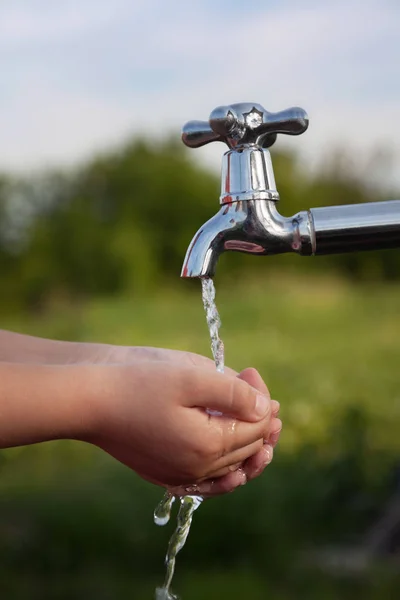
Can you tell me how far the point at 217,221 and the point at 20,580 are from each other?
1.82 metres

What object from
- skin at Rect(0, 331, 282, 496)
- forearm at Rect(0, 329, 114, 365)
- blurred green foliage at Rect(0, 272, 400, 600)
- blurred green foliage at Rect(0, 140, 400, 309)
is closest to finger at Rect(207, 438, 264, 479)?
skin at Rect(0, 331, 282, 496)

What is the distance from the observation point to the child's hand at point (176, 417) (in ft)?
2.52

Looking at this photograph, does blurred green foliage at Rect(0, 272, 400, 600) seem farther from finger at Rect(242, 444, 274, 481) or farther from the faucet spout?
the faucet spout

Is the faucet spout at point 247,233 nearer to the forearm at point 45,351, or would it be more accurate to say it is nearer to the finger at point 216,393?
the finger at point 216,393

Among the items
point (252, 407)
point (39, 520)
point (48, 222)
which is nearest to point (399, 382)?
point (39, 520)

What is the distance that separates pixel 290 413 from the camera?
3.02 metres

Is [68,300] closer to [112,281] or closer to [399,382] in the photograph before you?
[112,281]

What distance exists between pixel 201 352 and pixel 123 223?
3.66 ft

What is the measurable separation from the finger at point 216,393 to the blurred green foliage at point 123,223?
3.37 m

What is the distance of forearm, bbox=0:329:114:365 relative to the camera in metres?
1.00

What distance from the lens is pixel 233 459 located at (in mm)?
820

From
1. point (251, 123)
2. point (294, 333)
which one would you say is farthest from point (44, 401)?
point (294, 333)

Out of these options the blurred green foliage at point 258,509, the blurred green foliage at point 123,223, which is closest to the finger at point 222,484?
the blurred green foliage at point 258,509

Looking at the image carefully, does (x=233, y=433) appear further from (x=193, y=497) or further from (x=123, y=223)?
(x=123, y=223)
